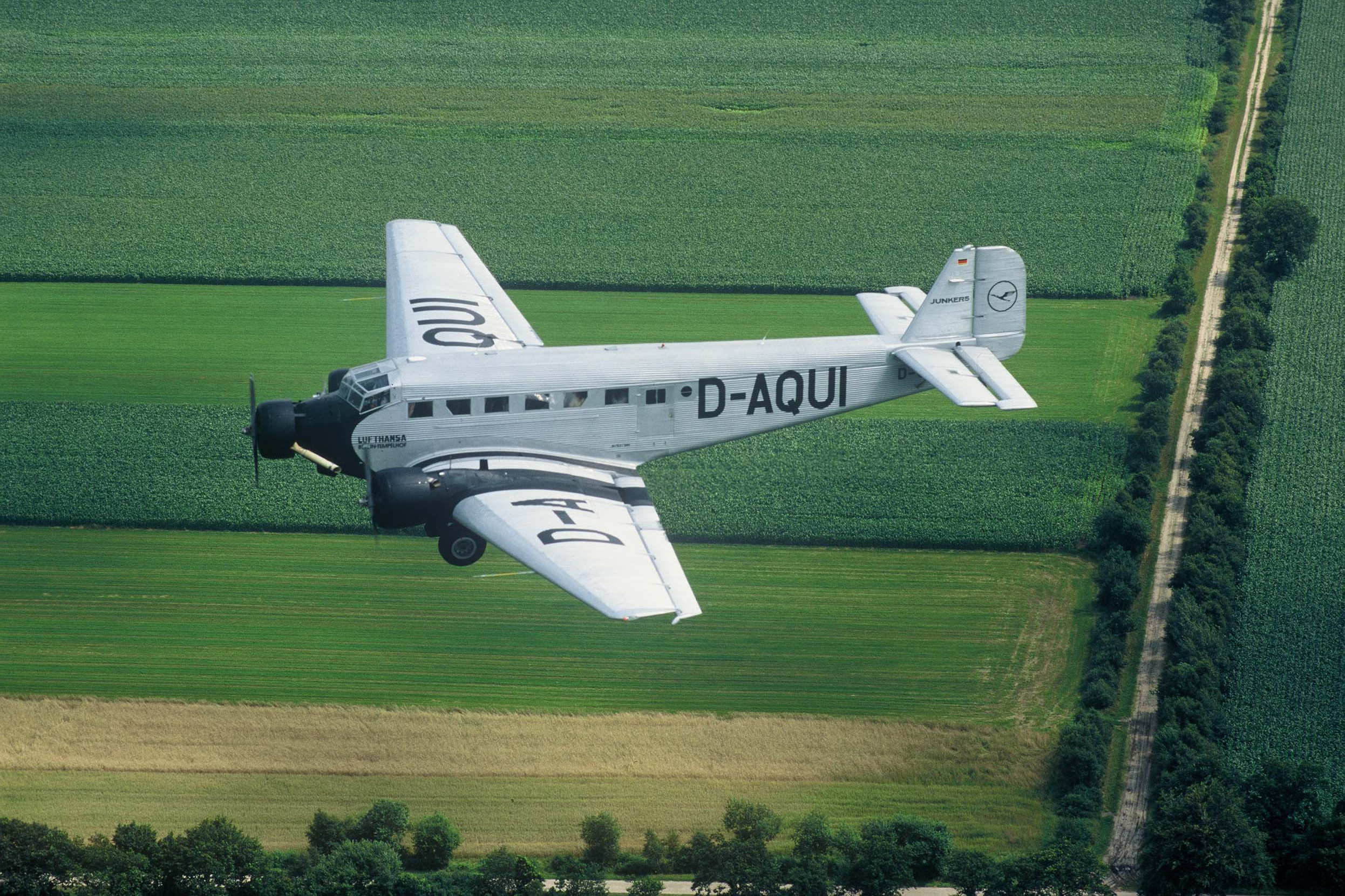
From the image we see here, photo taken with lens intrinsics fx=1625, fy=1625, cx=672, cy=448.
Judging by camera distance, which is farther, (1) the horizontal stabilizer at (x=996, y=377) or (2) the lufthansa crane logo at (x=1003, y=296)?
(2) the lufthansa crane logo at (x=1003, y=296)

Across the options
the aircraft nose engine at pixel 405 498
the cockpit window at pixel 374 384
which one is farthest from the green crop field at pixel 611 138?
the aircraft nose engine at pixel 405 498

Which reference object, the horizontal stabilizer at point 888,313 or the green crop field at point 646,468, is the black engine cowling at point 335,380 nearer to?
the green crop field at point 646,468

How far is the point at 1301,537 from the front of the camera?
2250 inches

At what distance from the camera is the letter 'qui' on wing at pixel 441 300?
2176 inches

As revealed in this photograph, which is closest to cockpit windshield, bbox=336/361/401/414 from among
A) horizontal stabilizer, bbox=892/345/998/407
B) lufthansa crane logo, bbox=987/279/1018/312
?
horizontal stabilizer, bbox=892/345/998/407

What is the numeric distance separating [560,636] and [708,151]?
153ft

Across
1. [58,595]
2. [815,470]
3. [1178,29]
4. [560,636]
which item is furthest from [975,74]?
[58,595]

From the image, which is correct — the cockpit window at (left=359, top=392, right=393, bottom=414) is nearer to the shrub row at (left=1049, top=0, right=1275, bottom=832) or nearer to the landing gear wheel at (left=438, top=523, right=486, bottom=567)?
the landing gear wheel at (left=438, top=523, right=486, bottom=567)

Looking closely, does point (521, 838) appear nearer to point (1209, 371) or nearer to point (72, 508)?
point (72, 508)

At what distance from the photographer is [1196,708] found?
47.6 meters

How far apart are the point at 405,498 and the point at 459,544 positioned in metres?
2.82

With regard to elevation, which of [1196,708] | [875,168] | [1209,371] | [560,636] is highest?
[875,168]

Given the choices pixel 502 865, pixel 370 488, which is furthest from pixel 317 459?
pixel 502 865

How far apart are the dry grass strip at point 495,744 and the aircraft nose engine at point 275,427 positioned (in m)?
8.02
